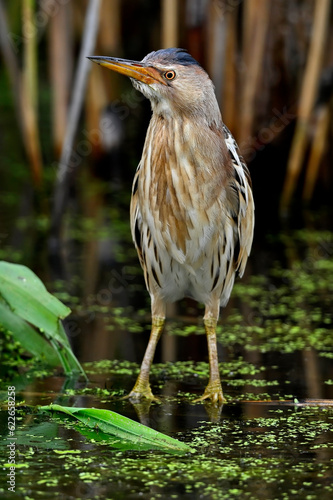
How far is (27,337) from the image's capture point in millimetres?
4883

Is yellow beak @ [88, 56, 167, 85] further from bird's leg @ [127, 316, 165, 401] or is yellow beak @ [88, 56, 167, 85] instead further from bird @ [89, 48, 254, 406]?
bird's leg @ [127, 316, 165, 401]

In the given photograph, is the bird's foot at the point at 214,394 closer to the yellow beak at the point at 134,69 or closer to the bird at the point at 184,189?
the bird at the point at 184,189

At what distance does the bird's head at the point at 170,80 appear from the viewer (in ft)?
14.0

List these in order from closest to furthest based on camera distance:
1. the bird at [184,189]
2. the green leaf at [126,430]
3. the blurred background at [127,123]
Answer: the green leaf at [126,430] < the bird at [184,189] < the blurred background at [127,123]

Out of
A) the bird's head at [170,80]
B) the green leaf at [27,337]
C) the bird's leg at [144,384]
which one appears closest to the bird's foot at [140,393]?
the bird's leg at [144,384]

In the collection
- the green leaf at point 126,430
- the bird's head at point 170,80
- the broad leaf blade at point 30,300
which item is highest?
the bird's head at point 170,80

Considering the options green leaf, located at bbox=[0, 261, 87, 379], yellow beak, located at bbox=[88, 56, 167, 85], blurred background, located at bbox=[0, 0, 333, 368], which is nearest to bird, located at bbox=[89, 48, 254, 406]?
yellow beak, located at bbox=[88, 56, 167, 85]

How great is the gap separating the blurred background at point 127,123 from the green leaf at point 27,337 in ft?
4.12

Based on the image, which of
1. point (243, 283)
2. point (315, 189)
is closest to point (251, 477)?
point (243, 283)

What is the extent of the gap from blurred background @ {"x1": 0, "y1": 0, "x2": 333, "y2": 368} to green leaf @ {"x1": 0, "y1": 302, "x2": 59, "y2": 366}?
4.12ft

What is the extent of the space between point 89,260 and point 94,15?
2.03 metres

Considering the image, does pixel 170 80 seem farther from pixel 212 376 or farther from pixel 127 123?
pixel 127 123

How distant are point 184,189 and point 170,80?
1.76 ft

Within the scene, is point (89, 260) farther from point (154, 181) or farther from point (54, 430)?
point (54, 430)
